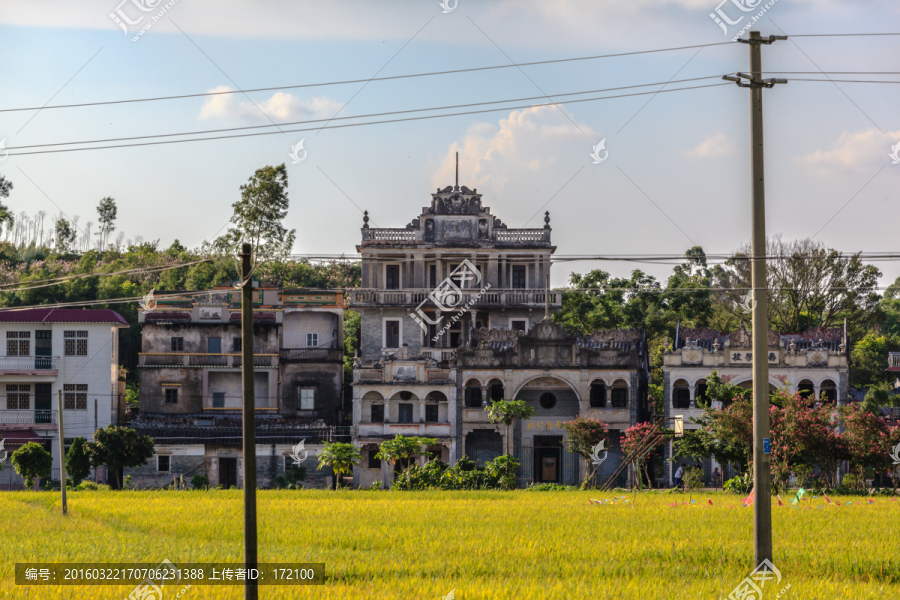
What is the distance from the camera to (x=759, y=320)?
18141 mm

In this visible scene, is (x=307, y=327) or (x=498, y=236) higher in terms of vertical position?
(x=498, y=236)

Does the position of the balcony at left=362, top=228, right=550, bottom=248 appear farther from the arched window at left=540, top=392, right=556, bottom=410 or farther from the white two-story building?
the white two-story building

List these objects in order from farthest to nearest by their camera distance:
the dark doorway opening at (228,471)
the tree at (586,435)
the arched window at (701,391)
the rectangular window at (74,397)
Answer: the rectangular window at (74,397), the dark doorway opening at (228,471), the arched window at (701,391), the tree at (586,435)

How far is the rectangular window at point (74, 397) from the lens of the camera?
49.5m

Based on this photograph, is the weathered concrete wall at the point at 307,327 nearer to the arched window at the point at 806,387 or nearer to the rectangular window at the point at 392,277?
the rectangular window at the point at 392,277

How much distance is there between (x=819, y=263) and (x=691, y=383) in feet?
47.3

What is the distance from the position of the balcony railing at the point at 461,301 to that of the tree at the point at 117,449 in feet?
44.1

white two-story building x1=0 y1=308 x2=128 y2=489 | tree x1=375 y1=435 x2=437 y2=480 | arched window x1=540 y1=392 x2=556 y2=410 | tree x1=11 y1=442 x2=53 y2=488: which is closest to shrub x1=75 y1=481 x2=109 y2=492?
tree x1=11 y1=442 x2=53 y2=488

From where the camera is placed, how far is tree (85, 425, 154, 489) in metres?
42.2

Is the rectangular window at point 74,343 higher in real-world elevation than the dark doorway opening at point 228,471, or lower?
higher

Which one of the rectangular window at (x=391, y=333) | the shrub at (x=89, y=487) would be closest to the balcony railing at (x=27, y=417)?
the shrub at (x=89, y=487)

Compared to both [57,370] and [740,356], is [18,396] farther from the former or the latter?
[740,356]

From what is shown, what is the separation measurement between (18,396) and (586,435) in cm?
2664

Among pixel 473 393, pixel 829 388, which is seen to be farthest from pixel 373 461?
pixel 829 388
